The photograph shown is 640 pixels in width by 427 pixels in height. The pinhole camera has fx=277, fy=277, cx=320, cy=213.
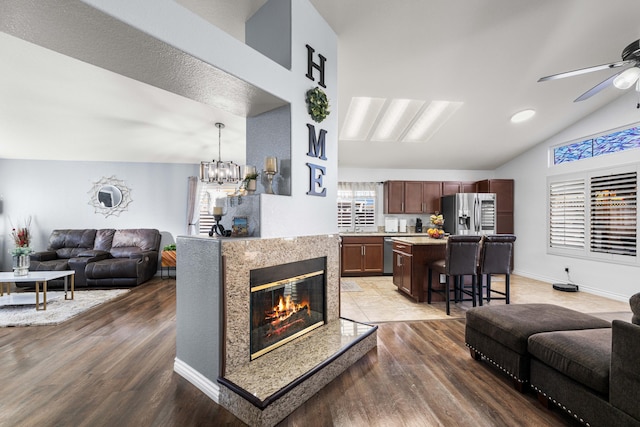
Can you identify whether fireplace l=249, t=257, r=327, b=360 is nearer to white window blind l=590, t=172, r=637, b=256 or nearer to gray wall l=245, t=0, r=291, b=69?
gray wall l=245, t=0, r=291, b=69

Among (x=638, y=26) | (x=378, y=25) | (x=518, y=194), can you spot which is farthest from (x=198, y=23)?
(x=518, y=194)

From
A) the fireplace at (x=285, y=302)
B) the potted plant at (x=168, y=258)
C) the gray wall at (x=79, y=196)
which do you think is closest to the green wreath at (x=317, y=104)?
the fireplace at (x=285, y=302)

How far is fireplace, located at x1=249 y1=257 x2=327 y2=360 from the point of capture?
2.12 metres

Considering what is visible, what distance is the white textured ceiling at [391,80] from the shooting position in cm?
278

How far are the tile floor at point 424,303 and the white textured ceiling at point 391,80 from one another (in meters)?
2.58

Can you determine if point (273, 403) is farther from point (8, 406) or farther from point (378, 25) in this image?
point (378, 25)

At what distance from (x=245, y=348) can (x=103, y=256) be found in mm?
4970

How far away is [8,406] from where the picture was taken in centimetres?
184

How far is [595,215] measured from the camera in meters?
4.65

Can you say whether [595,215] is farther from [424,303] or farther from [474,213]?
[424,303]

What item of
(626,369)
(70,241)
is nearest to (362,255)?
(626,369)

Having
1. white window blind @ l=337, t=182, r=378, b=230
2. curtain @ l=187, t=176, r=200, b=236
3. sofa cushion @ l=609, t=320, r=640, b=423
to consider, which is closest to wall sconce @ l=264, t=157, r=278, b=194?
sofa cushion @ l=609, t=320, r=640, b=423

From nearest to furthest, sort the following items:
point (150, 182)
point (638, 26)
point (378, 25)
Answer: point (378, 25), point (638, 26), point (150, 182)

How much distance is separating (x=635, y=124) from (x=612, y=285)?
97.9 inches
